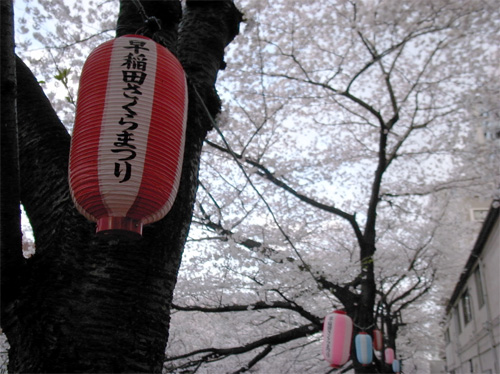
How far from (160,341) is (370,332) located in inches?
330

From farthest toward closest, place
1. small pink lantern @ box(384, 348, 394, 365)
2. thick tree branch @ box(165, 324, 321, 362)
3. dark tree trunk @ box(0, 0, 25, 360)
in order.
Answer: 1. small pink lantern @ box(384, 348, 394, 365)
2. thick tree branch @ box(165, 324, 321, 362)
3. dark tree trunk @ box(0, 0, 25, 360)

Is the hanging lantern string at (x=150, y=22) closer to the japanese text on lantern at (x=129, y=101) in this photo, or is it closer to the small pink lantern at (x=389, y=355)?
the japanese text on lantern at (x=129, y=101)

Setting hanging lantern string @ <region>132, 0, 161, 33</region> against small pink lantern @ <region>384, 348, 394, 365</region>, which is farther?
small pink lantern @ <region>384, 348, 394, 365</region>

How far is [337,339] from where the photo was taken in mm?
7500

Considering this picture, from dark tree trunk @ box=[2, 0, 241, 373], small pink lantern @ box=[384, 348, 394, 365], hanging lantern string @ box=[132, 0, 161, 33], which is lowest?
dark tree trunk @ box=[2, 0, 241, 373]

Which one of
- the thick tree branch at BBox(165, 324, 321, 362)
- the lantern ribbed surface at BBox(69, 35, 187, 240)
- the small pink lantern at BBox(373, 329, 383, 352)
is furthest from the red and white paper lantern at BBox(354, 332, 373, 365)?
the lantern ribbed surface at BBox(69, 35, 187, 240)

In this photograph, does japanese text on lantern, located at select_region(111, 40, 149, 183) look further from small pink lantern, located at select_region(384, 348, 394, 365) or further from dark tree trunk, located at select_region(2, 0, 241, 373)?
small pink lantern, located at select_region(384, 348, 394, 365)

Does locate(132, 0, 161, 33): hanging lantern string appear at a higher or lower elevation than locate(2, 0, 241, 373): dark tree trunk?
higher

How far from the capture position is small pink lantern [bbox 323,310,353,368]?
7504 millimetres

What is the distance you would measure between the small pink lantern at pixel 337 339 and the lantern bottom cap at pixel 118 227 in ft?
21.1

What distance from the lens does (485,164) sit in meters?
11.8

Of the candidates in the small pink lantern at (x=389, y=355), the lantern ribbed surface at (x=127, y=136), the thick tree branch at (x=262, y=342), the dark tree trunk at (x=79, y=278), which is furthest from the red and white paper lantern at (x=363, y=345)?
the lantern ribbed surface at (x=127, y=136)

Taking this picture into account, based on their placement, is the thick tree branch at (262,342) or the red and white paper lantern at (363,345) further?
the thick tree branch at (262,342)

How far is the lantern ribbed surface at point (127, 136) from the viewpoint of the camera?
1928mm
